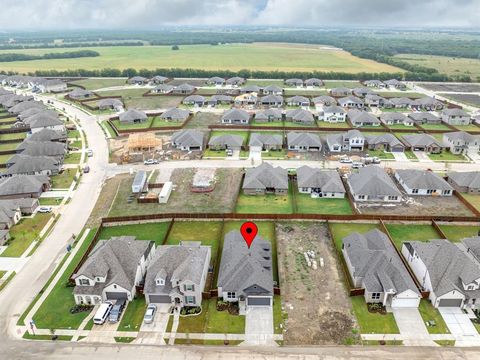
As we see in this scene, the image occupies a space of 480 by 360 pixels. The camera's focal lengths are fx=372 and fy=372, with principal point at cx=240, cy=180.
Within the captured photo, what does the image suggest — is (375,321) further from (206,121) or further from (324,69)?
(324,69)

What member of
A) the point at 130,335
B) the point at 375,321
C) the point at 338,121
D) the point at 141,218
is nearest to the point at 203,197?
the point at 141,218

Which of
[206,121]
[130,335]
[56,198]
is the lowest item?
[130,335]

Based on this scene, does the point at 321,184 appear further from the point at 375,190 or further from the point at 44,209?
the point at 44,209

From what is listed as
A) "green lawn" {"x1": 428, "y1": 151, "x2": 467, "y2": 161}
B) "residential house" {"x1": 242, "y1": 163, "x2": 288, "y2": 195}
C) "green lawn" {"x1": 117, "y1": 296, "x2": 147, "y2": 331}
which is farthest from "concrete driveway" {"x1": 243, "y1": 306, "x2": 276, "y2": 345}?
"green lawn" {"x1": 428, "y1": 151, "x2": 467, "y2": 161}

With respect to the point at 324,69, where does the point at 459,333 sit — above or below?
below

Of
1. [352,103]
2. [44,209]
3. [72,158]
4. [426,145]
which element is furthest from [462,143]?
[72,158]

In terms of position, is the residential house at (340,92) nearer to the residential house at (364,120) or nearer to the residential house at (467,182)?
the residential house at (364,120)
